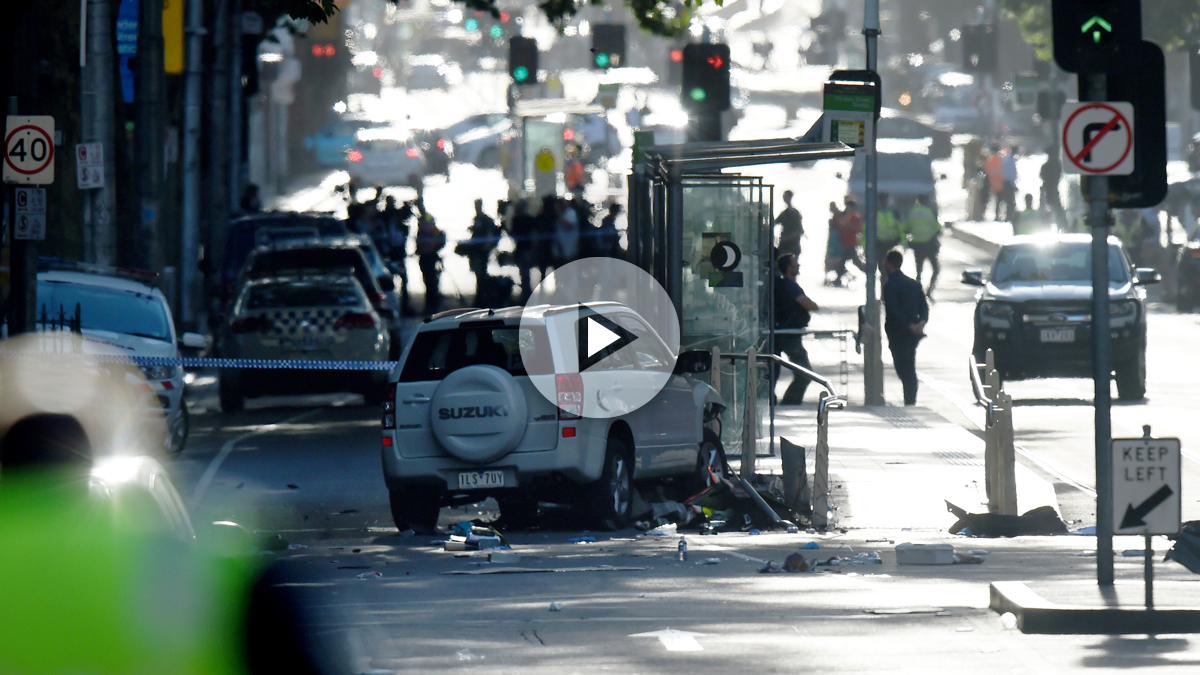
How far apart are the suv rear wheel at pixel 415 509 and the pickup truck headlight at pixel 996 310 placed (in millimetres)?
10796

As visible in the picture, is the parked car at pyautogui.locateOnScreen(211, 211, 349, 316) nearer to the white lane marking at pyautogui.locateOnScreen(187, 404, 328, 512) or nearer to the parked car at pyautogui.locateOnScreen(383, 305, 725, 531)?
the white lane marking at pyautogui.locateOnScreen(187, 404, 328, 512)

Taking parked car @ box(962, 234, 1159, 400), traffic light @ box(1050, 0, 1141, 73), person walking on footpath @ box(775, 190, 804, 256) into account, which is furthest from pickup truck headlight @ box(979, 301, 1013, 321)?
traffic light @ box(1050, 0, 1141, 73)

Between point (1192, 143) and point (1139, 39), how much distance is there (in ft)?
164

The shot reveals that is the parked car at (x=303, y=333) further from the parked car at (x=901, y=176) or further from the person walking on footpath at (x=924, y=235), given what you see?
the parked car at (x=901, y=176)

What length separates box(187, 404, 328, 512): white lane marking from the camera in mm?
16406

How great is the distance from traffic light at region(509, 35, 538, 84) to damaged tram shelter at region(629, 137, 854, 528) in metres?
14.2

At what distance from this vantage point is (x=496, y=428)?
14.2m

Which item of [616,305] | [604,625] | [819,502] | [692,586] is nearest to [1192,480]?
[819,502]

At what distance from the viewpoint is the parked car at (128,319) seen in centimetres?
1902

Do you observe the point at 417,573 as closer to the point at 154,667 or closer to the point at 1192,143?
the point at 154,667

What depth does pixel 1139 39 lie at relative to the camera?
1060cm

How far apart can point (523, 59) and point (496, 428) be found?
20.0m

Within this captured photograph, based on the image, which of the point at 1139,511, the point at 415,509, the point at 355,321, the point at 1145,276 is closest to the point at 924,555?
the point at 1139,511
